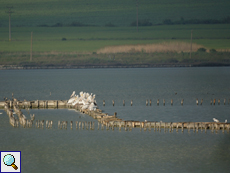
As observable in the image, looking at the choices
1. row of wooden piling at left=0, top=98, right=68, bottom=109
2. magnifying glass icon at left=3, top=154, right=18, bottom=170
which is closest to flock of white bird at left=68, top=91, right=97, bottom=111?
row of wooden piling at left=0, top=98, right=68, bottom=109

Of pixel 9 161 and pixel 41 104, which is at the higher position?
pixel 41 104

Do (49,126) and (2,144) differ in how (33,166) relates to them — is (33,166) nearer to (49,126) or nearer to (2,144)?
(2,144)

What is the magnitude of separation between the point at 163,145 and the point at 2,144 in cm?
1452

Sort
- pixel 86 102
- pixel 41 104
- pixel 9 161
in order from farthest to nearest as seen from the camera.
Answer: pixel 41 104, pixel 86 102, pixel 9 161

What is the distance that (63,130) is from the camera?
5119 centimetres

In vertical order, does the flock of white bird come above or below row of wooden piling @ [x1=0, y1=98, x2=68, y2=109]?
above

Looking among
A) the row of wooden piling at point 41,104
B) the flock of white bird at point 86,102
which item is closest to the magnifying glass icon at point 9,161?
the flock of white bird at point 86,102

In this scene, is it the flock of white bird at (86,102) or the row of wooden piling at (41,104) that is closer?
the flock of white bird at (86,102)

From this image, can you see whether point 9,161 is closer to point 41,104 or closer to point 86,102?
point 86,102

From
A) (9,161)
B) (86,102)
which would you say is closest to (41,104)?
(86,102)

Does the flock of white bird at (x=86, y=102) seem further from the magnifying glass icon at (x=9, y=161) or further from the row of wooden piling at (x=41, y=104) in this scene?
the magnifying glass icon at (x=9, y=161)

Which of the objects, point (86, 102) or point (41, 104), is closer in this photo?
point (86, 102)

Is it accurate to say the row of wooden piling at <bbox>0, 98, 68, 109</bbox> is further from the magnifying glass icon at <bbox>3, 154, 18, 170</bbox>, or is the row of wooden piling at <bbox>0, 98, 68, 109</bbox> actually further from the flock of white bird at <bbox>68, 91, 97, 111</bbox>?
the magnifying glass icon at <bbox>3, 154, 18, 170</bbox>

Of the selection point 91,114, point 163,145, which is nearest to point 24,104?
point 91,114
